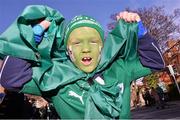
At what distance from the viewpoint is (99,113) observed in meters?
2.23

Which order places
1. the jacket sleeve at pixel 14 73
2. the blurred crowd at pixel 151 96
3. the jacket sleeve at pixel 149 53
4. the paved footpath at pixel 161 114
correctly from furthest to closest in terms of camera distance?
1. the blurred crowd at pixel 151 96
2. the paved footpath at pixel 161 114
3. the jacket sleeve at pixel 149 53
4. the jacket sleeve at pixel 14 73

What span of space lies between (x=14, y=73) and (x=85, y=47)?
0.45 metres

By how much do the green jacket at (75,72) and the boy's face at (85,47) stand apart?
0.04 m

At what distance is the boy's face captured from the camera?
236 cm

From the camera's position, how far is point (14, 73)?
7.44 feet

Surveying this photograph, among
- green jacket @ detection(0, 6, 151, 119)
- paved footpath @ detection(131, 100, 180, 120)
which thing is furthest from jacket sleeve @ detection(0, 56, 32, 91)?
paved footpath @ detection(131, 100, 180, 120)

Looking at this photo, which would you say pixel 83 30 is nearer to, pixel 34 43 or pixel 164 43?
pixel 34 43

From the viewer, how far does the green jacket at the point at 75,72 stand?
227cm

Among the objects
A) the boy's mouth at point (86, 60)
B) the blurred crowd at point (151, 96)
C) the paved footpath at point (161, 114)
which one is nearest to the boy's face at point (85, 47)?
the boy's mouth at point (86, 60)

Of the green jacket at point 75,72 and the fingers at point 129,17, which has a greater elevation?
the fingers at point 129,17

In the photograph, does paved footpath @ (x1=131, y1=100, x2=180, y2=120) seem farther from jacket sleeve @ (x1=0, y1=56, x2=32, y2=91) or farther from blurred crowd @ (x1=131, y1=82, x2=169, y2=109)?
jacket sleeve @ (x1=0, y1=56, x2=32, y2=91)

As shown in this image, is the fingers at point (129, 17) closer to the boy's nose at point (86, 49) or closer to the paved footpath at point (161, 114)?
the boy's nose at point (86, 49)

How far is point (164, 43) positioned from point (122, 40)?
2444 centimetres

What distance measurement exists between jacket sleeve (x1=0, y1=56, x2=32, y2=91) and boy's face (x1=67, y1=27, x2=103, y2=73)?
29 cm
